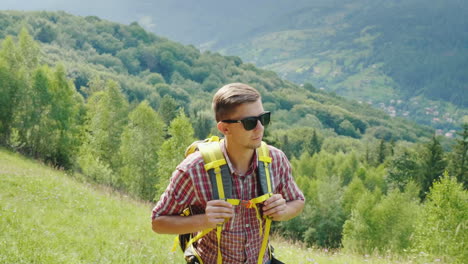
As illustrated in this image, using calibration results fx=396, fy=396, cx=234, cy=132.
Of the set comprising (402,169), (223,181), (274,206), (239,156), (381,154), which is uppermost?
(239,156)

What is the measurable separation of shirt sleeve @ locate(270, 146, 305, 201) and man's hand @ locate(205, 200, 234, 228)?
0.82 meters

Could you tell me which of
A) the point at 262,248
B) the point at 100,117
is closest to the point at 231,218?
the point at 262,248

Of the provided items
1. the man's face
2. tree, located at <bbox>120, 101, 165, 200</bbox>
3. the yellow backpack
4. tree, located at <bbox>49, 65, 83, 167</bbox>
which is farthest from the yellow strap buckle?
tree, located at <bbox>49, 65, 83, 167</bbox>

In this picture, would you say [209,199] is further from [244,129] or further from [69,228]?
[69,228]

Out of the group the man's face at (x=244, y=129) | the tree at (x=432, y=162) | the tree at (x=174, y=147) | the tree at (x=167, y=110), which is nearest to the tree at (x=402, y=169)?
the tree at (x=432, y=162)

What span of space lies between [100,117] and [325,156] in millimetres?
63988

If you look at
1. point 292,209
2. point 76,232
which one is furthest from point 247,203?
point 76,232

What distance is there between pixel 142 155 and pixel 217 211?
130 ft

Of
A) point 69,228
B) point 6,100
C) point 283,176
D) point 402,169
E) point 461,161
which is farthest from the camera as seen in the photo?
point 402,169

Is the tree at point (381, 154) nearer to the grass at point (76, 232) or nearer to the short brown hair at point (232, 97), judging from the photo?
the grass at point (76, 232)

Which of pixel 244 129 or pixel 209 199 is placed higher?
pixel 244 129

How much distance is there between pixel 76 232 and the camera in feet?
29.5

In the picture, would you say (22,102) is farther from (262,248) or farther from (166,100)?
(262,248)

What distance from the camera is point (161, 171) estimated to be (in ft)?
117
